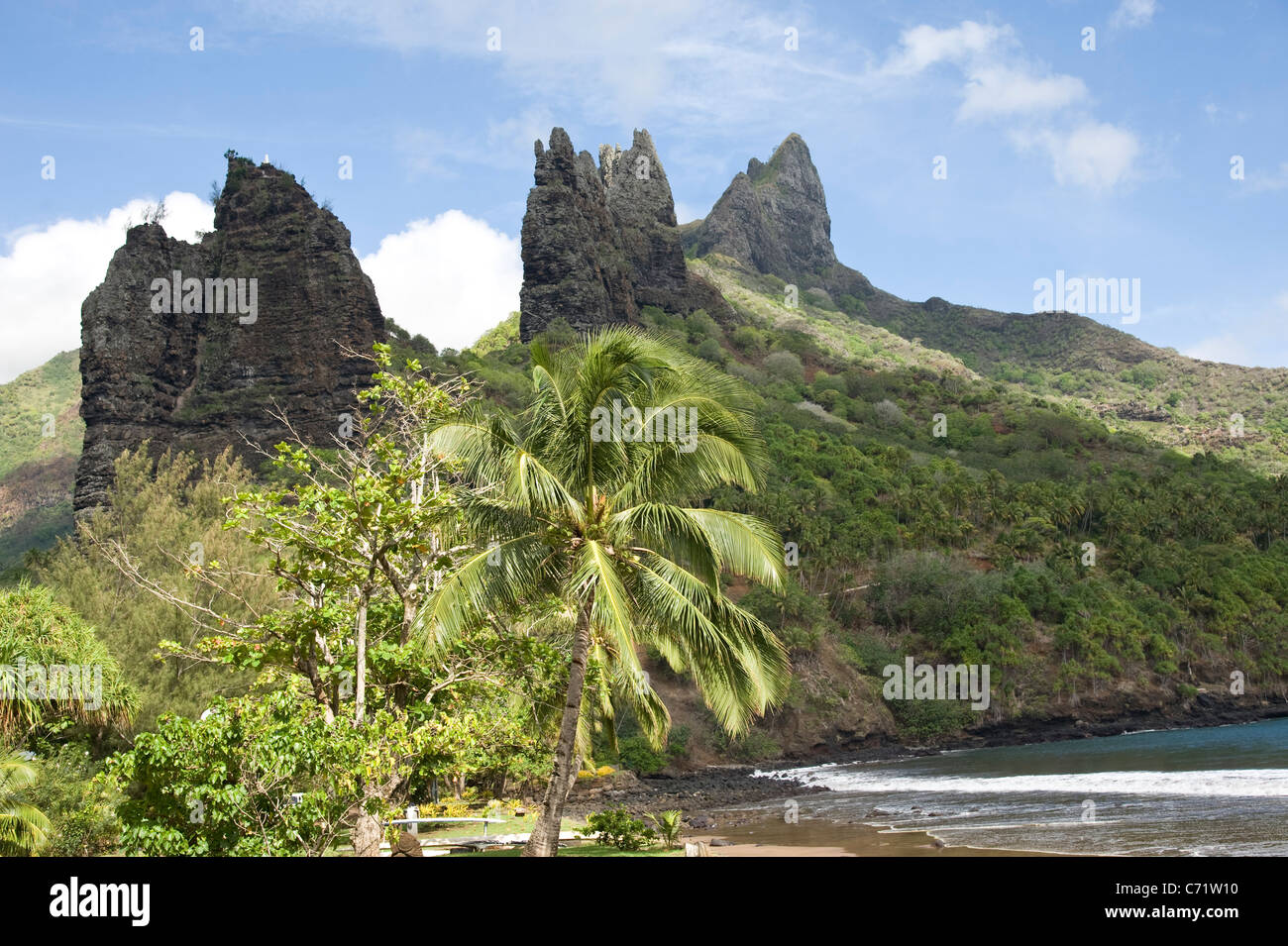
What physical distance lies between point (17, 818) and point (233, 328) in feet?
207

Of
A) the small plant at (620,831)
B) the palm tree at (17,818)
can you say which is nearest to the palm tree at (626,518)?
the small plant at (620,831)

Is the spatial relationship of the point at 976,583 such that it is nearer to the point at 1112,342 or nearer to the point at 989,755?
the point at 989,755

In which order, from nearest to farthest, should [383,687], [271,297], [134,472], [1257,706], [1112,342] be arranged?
[383,687]
[134,472]
[1257,706]
[271,297]
[1112,342]

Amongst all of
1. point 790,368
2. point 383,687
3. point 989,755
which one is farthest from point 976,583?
point 383,687

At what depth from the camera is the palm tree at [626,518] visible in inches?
486

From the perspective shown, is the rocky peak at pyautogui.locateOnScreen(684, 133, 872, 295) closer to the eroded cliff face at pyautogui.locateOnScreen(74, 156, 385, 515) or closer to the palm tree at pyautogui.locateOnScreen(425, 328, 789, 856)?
the eroded cliff face at pyautogui.locateOnScreen(74, 156, 385, 515)

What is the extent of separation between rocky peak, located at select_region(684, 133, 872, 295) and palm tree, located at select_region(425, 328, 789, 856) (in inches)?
6577

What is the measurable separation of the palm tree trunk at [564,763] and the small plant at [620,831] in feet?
18.5

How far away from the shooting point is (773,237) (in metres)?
185

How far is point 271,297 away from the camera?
70125 millimetres

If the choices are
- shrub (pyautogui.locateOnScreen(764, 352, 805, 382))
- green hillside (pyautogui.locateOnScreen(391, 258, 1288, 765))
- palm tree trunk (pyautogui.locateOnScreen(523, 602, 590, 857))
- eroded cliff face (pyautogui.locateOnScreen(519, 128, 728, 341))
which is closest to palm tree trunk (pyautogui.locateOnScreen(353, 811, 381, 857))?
palm tree trunk (pyautogui.locateOnScreen(523, 602, 590, 857))

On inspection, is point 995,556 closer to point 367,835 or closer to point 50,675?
point 50,675

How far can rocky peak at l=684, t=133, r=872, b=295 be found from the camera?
178625 mm
